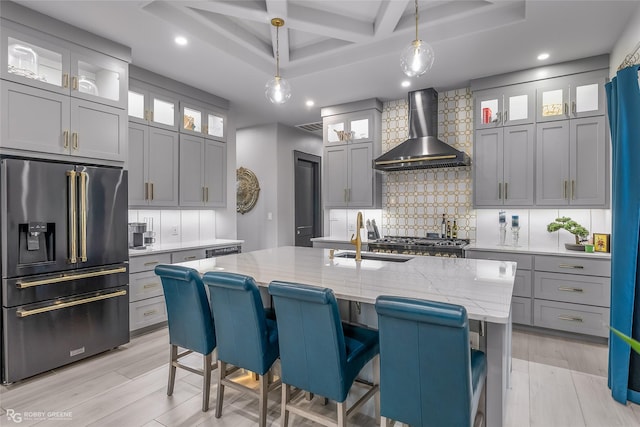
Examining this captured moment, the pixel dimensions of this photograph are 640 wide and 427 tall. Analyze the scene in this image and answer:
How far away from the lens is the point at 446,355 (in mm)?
1292

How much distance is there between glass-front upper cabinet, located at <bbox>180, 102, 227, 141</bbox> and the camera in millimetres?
4363

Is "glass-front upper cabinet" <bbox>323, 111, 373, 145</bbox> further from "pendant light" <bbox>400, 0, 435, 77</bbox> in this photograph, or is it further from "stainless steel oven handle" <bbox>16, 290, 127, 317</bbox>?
"stainless steel oven handle" <bbox>16, 290, 127, 317</bbox>

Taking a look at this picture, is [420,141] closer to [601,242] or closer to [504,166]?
[504,166]

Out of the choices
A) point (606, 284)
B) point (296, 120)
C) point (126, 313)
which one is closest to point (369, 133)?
point (296, 120)

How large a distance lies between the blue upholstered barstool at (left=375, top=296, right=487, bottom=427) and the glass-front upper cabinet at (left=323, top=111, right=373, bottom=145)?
382 cm

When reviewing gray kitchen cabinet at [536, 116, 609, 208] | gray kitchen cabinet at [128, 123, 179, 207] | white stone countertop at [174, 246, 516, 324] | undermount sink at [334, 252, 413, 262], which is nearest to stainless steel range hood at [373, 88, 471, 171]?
gray kitchen cabinet at [536, 116, 609, 208]

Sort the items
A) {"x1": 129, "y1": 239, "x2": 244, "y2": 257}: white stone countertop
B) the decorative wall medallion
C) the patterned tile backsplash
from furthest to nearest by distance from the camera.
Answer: the decorative wall medallion, the patterned tile backsplash, {"x1": 129, "y1": 239, "x2": 244, "y2": 257}: white stone countertop

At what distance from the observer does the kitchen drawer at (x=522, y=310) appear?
140 inches

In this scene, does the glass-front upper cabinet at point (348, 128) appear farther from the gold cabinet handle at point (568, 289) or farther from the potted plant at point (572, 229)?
the gold cabinet handle at point (568, 289)

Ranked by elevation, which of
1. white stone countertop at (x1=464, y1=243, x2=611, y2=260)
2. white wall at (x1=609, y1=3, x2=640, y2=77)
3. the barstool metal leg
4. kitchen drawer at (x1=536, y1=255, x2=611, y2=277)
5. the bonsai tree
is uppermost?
white wall at (x1=609, y1=3, x2=640, y2=77)

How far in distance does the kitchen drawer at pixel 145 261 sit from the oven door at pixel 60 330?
272 mm

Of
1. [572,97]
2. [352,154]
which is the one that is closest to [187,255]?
[352,154]

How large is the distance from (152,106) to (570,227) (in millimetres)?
4896

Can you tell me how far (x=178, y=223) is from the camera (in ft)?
14.9
